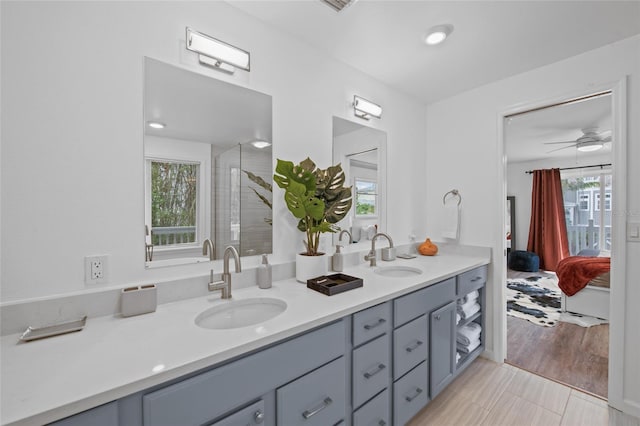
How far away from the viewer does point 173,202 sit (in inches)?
50.5

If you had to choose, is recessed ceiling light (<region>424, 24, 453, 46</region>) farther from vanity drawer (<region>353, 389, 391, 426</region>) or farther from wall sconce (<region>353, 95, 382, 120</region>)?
vanity drawer (<region>353, 389, 391, 426</region>)

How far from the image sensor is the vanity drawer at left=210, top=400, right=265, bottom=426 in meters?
0.82

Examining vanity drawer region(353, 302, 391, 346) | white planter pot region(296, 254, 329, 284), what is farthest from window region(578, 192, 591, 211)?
white planter pot region(296, 254, 329, 284)

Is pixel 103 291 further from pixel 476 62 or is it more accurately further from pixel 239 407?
pixel 476 62

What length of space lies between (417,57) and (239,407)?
2321 millimetres

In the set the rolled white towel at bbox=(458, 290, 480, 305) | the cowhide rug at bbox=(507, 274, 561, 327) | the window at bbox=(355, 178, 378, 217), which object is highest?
the window at bbox=(355, 178, 378, 217)

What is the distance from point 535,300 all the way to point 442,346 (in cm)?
291

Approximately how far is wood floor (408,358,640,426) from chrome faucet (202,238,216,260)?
5.06ft

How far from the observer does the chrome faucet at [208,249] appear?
1359mm

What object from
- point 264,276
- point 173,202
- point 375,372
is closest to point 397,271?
point 375,372

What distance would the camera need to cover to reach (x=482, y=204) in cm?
236

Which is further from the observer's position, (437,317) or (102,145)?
(437,317)

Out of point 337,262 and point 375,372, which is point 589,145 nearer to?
point 337,262

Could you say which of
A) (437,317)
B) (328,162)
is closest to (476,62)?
(328,162)
